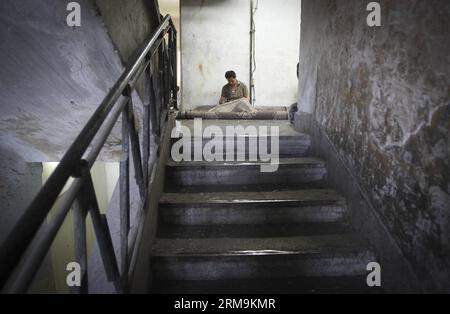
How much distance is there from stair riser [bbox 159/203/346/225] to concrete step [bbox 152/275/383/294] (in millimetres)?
505

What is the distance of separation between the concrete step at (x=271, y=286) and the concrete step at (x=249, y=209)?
1.67ft

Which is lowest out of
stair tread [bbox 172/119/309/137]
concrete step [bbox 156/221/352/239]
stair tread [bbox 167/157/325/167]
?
concrete step [bbox 156/221/352/239]

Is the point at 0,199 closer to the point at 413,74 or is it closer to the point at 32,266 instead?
the point at 32,266

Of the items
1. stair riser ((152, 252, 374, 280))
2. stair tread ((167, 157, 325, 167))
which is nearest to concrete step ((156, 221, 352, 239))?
stair riser ((152, 252, 374, 280))

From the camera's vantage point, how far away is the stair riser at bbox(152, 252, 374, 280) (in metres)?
2.14

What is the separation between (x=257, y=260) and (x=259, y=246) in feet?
0.35

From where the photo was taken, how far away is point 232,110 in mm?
4961

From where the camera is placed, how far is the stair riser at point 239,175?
115 inches

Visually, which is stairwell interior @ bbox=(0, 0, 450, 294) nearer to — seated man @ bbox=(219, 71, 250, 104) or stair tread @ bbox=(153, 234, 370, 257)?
stair tread @ bbox=(153, 234, 370, 257)

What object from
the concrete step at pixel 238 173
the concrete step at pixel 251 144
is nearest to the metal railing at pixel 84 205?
the concrete step at pixel 238 173

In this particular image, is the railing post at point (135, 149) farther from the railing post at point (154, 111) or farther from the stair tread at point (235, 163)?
the stair tread at point (235, 163)

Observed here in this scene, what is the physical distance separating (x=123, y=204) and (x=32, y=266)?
847mm

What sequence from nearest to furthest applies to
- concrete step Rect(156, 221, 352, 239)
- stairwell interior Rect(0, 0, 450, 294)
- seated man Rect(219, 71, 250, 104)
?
1. stairwell interior Rect(0, 0, 450, 294)
2. concrete step Rect(156, 221, 352, 239)
3. seated man Rect(219, 71, 250, 104)

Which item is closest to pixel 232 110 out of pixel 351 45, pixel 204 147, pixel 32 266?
pixel 204 147
